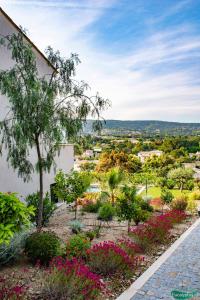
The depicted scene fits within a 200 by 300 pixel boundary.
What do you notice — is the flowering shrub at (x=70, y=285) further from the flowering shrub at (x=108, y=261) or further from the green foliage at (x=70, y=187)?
the green foliage at (x=70, y=187)

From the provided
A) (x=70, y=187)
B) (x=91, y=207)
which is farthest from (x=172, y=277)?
(x=91, y=207)

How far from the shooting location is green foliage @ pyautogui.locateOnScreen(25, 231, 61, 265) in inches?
309

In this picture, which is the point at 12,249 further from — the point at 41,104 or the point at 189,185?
the point at 189,185

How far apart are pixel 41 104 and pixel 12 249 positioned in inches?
162

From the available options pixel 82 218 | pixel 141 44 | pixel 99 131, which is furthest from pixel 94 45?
pixel 82 218

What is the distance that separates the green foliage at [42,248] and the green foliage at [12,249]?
0.70 ft

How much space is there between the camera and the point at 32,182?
1420 cm

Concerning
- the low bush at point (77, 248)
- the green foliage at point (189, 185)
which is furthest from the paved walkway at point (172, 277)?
the green foliage at point (189, 185)

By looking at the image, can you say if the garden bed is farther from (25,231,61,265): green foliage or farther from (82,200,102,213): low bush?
(82,200,102,213): low bush

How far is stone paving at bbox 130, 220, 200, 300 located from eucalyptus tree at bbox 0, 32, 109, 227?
4506mm

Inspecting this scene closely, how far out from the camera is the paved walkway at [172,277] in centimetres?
658

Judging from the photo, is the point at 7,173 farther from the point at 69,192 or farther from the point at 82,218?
the point at 82,218

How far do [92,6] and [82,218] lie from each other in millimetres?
8786

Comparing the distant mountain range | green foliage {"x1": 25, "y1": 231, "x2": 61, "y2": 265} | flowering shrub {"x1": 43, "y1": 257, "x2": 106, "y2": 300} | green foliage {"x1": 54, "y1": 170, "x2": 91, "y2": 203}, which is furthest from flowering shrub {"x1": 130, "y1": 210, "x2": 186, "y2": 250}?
the distant mountain range
